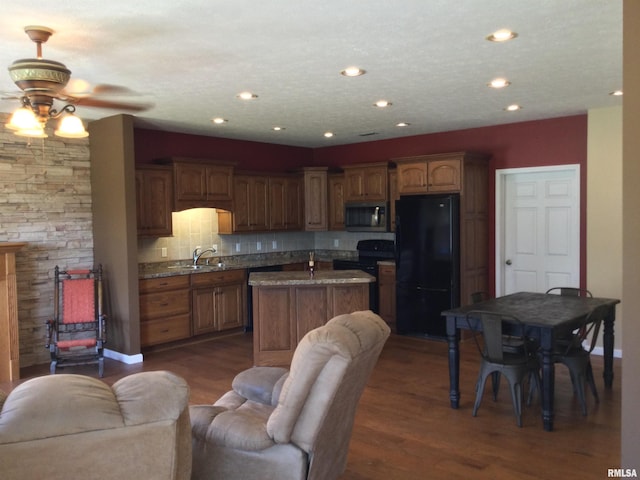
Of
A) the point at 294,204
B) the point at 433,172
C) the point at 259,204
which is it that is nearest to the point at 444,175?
the point at 433,172

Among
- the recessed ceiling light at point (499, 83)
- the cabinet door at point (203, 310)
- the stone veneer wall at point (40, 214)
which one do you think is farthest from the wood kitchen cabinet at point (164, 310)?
the recessed ceiling light at point (499, 83)

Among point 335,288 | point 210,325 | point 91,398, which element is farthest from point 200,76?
point 210,325

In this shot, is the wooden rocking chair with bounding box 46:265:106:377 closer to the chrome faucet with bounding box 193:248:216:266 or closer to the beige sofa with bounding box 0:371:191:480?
the chrome faucet with bounding box 193:248:216:266

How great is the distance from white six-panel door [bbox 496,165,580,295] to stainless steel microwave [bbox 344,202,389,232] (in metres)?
1.50

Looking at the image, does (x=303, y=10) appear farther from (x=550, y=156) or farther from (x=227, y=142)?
(x=227, y=142)

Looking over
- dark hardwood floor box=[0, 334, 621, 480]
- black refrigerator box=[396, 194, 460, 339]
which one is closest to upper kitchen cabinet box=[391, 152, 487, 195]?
black refrigerator box=[396, 194, 460, 339]

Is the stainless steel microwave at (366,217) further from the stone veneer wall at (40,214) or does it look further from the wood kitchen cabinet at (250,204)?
the stone veneer wall at (40,214)

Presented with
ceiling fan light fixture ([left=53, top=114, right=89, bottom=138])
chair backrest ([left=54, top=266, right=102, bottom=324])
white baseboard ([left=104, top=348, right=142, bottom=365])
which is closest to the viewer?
ceiling fan light fixture ([left=53, top=114, right=89, bottom=138])

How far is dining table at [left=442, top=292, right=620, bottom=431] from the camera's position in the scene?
151 inches

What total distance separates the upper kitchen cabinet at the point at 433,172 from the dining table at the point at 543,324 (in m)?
1.95

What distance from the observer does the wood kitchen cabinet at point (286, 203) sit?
801 cm

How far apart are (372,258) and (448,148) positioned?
5.89 feet

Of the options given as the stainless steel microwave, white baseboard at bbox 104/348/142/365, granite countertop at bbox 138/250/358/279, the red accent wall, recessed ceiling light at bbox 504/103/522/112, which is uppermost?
recessed ceiling light at bbox 504/103/522/112

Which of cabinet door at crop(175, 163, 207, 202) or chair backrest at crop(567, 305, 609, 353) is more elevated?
cabinet door at crop(175, 163, 207, 202)
